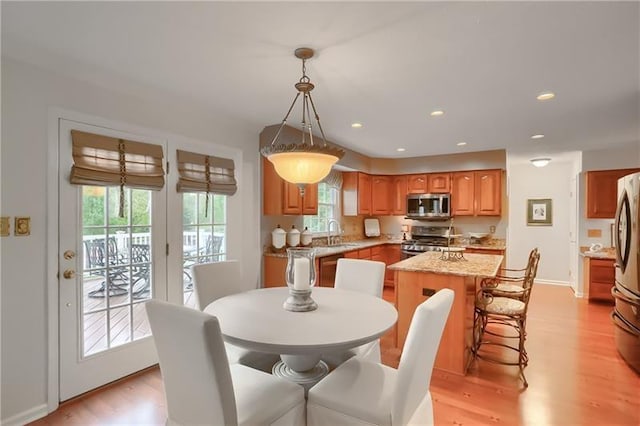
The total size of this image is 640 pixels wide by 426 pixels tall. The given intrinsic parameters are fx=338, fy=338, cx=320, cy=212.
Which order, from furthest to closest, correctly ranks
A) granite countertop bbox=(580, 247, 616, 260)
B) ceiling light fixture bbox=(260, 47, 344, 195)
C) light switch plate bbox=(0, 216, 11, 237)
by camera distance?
granite countertop bbox=(580, 247, 616, 260) < light switch plate bbox=(0, 216, 11, 237) < ceiling light fixture bbox=(260, 47, 344, 195)

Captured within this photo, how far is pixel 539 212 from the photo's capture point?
6383 millimetres

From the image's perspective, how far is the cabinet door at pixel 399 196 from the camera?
620cm

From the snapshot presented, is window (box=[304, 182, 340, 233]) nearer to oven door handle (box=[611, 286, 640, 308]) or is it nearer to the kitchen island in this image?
the kitchen island

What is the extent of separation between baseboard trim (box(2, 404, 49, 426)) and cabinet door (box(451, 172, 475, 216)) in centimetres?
550

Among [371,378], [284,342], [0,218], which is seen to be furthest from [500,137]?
[0,218]

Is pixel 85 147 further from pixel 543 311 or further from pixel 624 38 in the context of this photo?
pixel 543 311

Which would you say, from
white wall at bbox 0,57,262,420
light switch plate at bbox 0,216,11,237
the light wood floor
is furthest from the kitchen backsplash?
light switch plate at bbox 0,216,11,237

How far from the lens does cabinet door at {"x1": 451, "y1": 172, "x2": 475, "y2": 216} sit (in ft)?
18.3

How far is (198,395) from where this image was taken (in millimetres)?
1393

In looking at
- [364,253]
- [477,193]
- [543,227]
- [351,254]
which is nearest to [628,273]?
[477,193]

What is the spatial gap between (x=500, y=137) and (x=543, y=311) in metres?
2.42

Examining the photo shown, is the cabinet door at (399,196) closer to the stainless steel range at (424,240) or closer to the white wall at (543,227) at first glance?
the stainless steel range at (424,240)

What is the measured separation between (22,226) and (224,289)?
136 cm

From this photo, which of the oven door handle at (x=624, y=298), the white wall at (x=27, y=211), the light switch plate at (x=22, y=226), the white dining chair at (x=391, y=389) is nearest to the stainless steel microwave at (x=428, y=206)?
the oven door handle at (x=624, y=298)
